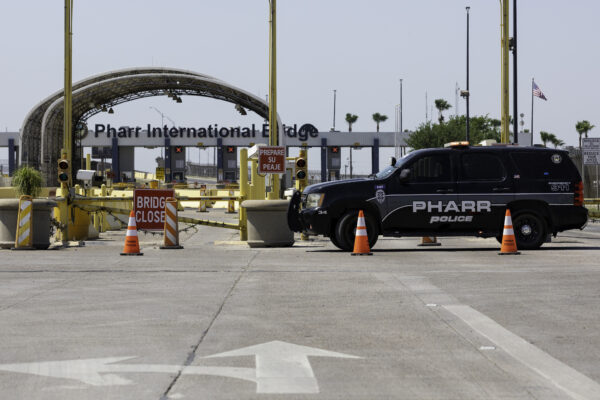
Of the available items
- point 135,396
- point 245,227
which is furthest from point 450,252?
point 135,396

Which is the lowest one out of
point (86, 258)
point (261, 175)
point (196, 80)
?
point (86, 258)

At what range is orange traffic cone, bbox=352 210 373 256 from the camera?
18.6 meters

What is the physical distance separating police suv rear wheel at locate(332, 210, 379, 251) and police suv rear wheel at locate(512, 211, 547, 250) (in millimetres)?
2981

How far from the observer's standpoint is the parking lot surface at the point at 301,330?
6.46 meters

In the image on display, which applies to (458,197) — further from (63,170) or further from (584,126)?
(584,126)

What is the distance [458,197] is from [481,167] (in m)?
0.86

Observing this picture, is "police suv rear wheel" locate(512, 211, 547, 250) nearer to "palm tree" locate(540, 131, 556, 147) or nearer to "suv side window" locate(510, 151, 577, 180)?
"suv side window" locate(510, 151, 577, 180)

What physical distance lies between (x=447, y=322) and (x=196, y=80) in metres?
59.7

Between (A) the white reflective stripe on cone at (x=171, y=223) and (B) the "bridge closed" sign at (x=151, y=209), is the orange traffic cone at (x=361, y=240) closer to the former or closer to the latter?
(A) the white reflective stripe on cone at (x=171, y=223)

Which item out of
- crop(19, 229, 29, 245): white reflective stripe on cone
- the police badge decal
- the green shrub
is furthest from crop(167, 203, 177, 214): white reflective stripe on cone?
the green shrub

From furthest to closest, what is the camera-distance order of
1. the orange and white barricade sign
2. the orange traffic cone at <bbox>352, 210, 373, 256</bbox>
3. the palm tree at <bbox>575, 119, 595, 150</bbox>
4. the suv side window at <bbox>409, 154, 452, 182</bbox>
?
1. the palm tree at <bbox>575, 119, 595, 150</bbox>
2. the orange and white barricade sign
3. the suv side window at <bbox>409, 154, 452, 182</bbox>
4. the orange traffic cone at <bbox>352, 210, 373, 256</bbox>

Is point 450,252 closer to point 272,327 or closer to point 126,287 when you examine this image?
point 126,287

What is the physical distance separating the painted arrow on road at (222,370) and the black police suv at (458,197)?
12208mm

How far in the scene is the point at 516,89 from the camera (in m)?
31.7
